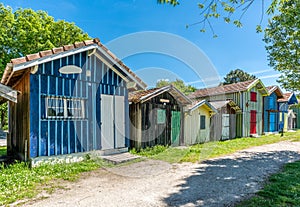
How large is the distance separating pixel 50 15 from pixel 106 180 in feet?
71.0

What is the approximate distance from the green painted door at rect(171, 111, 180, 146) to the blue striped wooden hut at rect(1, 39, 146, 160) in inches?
129

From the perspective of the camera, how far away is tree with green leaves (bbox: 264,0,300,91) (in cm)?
930

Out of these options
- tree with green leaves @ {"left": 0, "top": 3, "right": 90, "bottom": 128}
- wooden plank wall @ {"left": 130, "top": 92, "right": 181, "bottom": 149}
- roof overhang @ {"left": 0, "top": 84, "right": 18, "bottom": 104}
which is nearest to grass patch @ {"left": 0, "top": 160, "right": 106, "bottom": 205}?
roof overhang @ {"left": 0, "top": 84, "right": 18, "bottom": 104}

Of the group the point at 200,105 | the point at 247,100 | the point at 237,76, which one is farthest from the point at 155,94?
the point at 237,76

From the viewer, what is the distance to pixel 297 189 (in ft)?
15.1

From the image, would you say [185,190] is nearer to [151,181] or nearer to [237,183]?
[151,181]

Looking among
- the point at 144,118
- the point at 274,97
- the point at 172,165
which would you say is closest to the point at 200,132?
the point at 144,118

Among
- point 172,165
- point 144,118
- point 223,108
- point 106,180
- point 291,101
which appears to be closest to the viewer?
point 106,180

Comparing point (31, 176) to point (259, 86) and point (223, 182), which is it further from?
point (259, 86)

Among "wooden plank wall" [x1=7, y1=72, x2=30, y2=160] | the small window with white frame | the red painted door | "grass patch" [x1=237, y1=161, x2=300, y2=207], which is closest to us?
"grass patch" [x1=237, y1=161, x2=300, y2=207]

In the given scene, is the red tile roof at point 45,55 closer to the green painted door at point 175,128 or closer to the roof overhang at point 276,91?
the green painted door at point 175,128

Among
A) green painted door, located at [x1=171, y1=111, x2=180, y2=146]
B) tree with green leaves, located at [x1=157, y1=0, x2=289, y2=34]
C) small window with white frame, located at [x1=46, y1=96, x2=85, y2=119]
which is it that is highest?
tree with green leaves, located at [x1=157, y1=0, x2=289, y2=34]

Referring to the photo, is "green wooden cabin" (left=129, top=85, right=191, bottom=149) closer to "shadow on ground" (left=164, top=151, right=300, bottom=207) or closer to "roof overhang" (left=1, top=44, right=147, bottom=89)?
"roof overhang" (left=1, top=44, right=147, bottom=89)

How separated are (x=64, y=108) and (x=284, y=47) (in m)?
11.7
